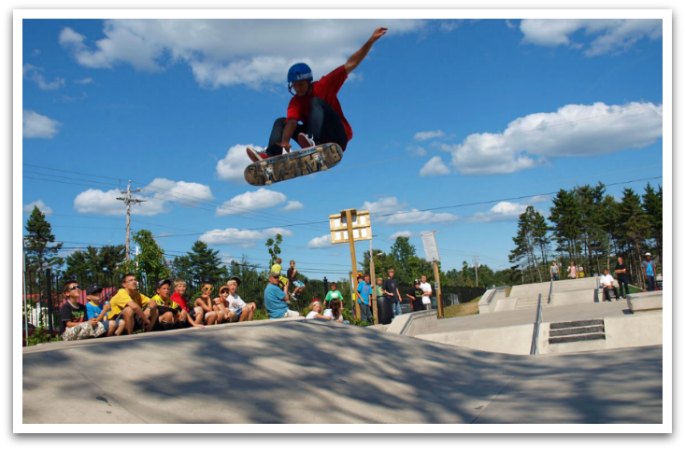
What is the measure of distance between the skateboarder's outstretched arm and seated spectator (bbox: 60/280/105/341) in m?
4.83

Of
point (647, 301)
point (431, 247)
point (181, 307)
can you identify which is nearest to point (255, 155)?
point (181, 307)

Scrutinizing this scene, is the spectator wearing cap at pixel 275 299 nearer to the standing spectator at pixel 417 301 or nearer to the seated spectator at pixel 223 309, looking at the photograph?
the seated spectator at pixel 223 309

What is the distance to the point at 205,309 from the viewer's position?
1024cm

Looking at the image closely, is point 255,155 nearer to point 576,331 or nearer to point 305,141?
point 305,141

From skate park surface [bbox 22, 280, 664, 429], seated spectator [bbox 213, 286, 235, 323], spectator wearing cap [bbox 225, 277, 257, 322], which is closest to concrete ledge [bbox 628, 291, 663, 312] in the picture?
skate park surface [bbox 22, 280, 664, 429]

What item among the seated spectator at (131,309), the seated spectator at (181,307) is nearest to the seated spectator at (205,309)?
the seated spectator at (181,307)

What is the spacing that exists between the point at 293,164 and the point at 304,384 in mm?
2489

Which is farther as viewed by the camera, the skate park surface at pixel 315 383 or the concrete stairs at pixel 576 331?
the concrete stairs at pixel 576 331

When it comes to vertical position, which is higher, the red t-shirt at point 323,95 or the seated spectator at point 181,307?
the red t-shirt at point 323,95

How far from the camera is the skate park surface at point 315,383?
4.56 meters

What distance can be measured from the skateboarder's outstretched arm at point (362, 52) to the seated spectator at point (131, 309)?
4.28m
